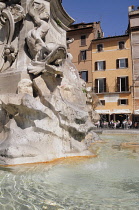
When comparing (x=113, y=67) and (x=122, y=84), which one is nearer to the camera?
(x=122, y=84)

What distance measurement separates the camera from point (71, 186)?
2.56 m

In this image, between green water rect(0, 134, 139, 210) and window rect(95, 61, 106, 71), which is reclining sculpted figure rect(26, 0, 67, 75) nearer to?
green water rect(0, 134, 139, 210)

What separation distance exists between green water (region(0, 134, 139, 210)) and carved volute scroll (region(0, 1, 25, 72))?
9.73 ft

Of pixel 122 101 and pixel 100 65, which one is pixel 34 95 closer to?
pixel 122 101

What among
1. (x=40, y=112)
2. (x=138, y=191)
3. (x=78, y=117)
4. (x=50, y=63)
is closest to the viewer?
(x=138, y=191)

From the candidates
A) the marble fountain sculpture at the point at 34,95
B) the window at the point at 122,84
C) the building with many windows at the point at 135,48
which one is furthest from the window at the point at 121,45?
the marble fountain sculpture at the point at 34,95

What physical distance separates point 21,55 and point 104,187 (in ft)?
12.1

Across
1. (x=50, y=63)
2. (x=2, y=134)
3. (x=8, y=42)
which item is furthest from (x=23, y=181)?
(x=8, y=42)

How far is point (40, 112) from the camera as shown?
4.03 m

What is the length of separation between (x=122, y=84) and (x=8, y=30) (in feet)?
77.9

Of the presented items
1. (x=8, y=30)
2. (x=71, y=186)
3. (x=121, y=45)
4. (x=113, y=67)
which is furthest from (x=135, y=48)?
(x=71, y=186)

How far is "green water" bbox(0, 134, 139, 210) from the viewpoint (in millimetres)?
2105

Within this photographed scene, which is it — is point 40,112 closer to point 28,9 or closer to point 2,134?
point 2,134

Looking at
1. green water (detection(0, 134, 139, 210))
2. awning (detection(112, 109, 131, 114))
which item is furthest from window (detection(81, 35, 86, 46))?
green water (detection(0, 134, 139, 210))
